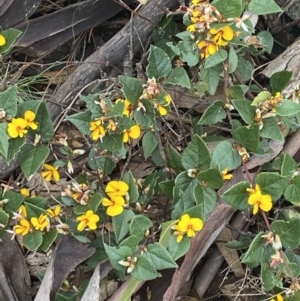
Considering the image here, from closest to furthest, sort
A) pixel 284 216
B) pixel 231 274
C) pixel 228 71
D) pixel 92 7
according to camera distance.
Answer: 1. pixel 228 71
2. pixel 284 216
3. pixel 231 274
4. pixel 92 7

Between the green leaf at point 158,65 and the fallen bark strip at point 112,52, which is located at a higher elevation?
the green leaf at point 158,65

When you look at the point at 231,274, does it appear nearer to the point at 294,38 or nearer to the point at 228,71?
the point at 228,71

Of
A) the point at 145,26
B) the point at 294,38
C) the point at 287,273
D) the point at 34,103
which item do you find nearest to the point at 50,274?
the point at 34,103

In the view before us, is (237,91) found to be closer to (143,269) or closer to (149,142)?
(149,142)

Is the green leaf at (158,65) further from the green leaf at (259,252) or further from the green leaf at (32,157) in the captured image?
the green leaf at (259,252)

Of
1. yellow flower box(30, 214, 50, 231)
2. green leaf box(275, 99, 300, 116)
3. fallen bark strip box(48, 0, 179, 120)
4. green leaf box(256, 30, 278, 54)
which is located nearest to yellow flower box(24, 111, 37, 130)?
yellow flower box(30, 214, 50, 231)

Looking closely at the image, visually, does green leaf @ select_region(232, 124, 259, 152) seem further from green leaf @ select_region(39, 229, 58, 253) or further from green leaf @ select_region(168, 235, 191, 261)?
green leaf @ select_region(39, 229, 58, 253)

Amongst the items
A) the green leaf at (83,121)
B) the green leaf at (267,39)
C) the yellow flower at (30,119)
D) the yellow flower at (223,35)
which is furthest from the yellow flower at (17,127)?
the green leaf at (267,39)
